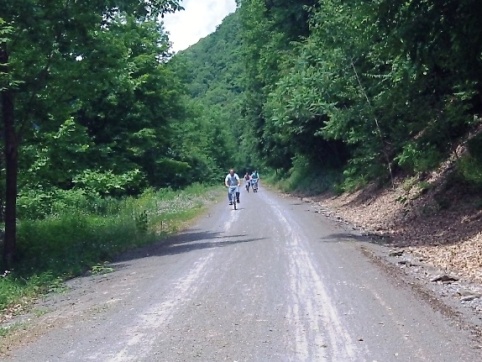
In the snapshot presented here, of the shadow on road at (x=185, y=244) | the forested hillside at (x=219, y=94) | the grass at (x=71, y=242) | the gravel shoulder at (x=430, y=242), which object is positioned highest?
the forested hillside at (x=219, y=94)

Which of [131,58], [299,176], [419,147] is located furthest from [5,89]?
[299,176]

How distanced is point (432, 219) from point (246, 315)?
37.3ft

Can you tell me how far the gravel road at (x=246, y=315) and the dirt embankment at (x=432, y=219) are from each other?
4.98ft

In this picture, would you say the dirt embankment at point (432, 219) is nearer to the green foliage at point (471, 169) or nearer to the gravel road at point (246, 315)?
the green foliage at point (471, 169)

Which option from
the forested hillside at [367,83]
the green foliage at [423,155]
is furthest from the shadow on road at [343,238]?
the green foliage at [423,155]

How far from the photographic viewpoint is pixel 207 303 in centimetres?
1016

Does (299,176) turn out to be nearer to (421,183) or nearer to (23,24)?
(421,183)

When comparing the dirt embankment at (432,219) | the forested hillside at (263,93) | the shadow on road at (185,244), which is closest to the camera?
the dirt embankment at (432,219)

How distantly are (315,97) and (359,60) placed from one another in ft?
18.7

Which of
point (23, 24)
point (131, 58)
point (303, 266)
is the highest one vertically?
point (131, 58)

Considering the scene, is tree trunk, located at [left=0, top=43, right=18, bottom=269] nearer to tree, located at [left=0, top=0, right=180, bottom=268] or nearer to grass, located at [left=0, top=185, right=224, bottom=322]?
tree, located at [left=0, top=0, right=180, bottom=268]

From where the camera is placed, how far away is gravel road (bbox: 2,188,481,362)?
7488 mm

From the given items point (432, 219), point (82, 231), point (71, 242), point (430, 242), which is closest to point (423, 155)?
point (432, 219)

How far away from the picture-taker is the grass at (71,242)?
14.0 metres
